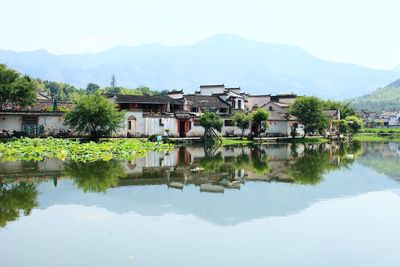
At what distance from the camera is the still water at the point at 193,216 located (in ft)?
36.6

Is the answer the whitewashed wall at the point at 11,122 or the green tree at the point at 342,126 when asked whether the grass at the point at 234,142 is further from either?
the whitewashed wall at the point at 11,122

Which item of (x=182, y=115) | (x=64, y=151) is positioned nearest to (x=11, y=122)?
(x=64, y=151)

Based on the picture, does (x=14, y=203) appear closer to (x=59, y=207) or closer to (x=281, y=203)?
(x=59, y=207)

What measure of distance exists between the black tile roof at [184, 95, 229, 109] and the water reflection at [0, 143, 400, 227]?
2476 cm

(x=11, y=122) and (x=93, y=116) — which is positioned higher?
(x=93, y=116)

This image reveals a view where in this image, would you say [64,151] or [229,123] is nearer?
[64,151]

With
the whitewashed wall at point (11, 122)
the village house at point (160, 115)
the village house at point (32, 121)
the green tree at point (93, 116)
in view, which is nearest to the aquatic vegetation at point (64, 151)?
the green tree at point (93, 116)

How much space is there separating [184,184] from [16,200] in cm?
747

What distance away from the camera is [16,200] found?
1691cm

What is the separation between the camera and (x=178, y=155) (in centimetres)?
3575

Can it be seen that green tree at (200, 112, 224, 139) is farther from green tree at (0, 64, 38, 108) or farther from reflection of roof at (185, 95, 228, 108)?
green tree at (0, 64, 38, 108)

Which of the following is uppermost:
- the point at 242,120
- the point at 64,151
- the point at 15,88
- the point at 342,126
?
the point at 15,88

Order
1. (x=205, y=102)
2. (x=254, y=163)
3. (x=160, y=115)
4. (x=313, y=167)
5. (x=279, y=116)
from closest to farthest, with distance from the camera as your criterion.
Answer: (x=313, y=167)
(x=254, y=163)
(x=160, y=115)
(x=205, y=102)
(x=279, y=116)

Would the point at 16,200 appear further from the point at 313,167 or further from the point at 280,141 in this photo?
the point at 280,141
